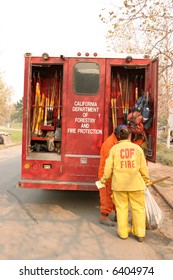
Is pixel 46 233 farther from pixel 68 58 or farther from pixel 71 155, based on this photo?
pixel 68 58

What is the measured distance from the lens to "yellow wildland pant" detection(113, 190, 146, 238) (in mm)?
4961

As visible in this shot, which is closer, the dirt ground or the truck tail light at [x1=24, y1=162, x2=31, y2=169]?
the dirt ground

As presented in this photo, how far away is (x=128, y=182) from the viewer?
495 cm

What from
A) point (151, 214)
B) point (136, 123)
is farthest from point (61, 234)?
point (136, 123)

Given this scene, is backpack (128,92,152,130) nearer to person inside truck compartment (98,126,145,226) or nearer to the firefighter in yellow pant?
person inside truck compartment (98,126,145,226)

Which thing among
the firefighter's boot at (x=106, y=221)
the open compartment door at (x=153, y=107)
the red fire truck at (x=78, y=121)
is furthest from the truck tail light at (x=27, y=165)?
the open compartment door at (x=153, y=107)

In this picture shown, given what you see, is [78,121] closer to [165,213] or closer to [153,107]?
[153,107]

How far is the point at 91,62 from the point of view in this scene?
6430 millimetres

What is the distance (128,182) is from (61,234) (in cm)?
136

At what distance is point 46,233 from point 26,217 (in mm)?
1015

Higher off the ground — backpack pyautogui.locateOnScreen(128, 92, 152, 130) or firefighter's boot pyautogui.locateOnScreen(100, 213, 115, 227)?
backpack pyautogui.locateOnScreen(128, 92, 152, 130)

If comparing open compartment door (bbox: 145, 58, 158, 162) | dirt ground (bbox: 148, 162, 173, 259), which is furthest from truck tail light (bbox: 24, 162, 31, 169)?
dirt ground (bbox: 148, 162, 173, 259)

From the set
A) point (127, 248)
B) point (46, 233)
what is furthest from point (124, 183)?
point (46, 233)

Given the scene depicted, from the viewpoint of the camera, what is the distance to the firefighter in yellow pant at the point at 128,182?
4957mm
